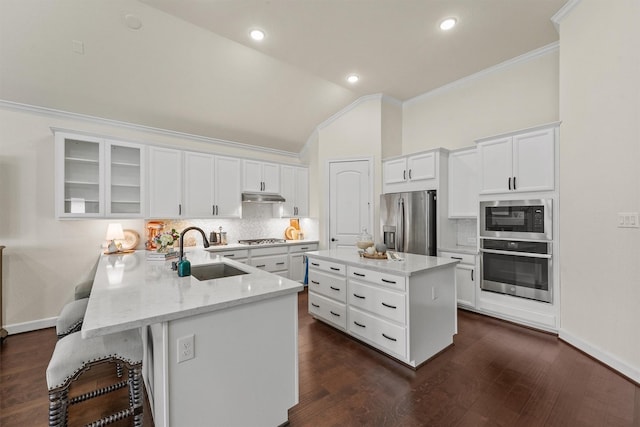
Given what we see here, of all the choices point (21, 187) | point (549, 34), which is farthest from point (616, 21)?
point (21, 187)

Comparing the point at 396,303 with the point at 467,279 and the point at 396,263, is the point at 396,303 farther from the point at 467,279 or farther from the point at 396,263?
the point at 467,279

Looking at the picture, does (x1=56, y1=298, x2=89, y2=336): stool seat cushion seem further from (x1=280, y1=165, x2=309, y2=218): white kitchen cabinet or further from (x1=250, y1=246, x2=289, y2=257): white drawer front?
(x1=280, y1=165, x2=309, y2=218): white kitchen cabinet

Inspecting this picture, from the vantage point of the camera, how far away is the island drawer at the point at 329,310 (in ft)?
9.39

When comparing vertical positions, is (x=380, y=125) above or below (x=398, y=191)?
above

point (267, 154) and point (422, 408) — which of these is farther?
point (267, 154)

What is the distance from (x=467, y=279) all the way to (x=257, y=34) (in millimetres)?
4043

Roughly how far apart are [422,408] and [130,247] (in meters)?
3.97

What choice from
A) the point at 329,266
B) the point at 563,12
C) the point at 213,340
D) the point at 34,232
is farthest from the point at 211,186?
the point at 563,12

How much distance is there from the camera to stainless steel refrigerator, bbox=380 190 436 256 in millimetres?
3848

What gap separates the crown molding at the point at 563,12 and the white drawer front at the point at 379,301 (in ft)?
11.0

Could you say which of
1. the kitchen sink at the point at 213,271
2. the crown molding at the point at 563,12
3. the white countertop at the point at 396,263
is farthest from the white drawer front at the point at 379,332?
the crown molding at the point at 563,12

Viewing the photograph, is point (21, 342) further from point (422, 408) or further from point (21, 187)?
point (422, 408)

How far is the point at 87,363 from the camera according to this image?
4.73 feet

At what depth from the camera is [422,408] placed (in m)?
1.83
